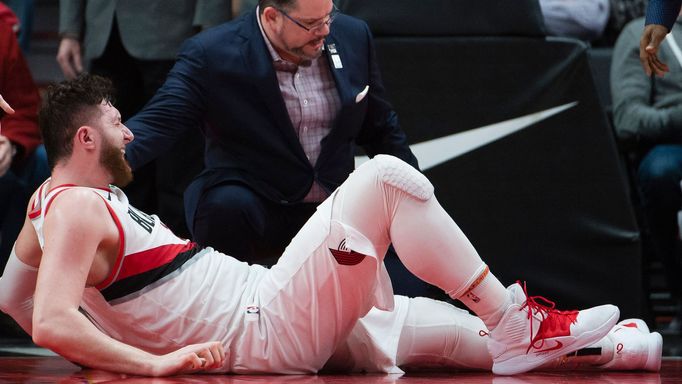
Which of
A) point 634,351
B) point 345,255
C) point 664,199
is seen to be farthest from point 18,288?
point 664,199

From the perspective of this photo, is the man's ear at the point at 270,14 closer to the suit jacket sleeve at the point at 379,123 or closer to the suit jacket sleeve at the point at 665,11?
the suit jacket sleeve at the point at 379,123

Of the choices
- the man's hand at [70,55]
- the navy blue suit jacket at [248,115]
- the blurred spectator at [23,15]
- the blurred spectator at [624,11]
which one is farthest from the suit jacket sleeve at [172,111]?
the blurred spectator at [624,11]

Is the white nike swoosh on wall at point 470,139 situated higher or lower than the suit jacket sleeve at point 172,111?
lower

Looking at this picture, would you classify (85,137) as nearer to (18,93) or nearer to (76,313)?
(76,313)

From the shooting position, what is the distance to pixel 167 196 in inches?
175

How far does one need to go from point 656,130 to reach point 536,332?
184cm

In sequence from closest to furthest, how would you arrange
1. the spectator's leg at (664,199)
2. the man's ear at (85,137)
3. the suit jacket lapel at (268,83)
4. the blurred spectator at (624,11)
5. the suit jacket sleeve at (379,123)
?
the man's ear at (85,137)
the suit jacket lapel at (268,83)
the suit jacket sleeve at (379,123)
the spectator's leg at (664,199)
the blurred spectator at (624,11)

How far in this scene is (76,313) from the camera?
2.46m

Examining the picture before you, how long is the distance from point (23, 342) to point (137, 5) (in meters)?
1.32

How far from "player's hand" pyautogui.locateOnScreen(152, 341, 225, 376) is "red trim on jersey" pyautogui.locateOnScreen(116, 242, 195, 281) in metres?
0.27

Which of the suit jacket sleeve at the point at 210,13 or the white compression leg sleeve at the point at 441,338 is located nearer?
the white compression leg sleeve at the point at 441,338

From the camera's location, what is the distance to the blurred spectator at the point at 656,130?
426 cm

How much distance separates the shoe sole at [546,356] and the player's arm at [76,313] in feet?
2.39

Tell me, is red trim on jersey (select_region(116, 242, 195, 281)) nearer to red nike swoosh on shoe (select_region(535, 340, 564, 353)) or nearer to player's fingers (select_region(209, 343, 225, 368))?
player's fingers (select_region(209, 343, 225, 368))
